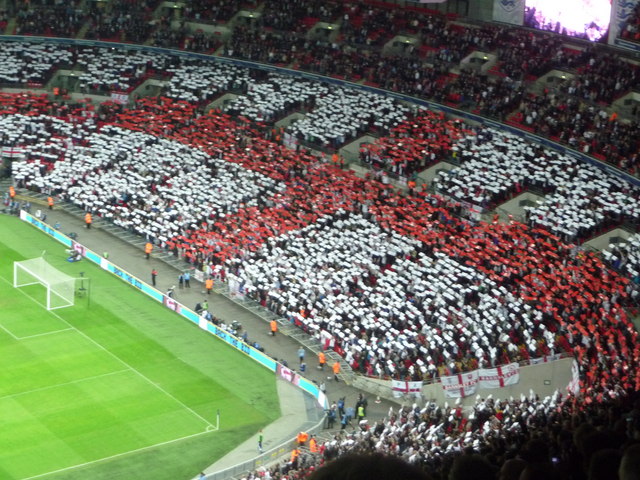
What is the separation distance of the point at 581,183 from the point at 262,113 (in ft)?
89.7

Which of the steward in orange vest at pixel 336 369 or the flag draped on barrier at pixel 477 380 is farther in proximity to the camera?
the steward in orange vest at pixel 336 369

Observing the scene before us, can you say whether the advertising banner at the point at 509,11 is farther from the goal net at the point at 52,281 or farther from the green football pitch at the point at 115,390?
the goal net at the point at 52,281

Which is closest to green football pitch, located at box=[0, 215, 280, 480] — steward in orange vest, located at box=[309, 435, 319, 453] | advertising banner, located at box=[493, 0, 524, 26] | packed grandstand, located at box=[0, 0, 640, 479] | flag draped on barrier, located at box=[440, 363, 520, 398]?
steward in orange vest, located at box=[309, 435, 319, 453]

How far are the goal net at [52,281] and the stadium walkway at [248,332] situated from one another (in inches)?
196

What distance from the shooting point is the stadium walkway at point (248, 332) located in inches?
1783

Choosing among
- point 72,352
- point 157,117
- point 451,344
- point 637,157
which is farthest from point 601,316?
point 157,117

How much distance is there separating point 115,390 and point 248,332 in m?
8.69

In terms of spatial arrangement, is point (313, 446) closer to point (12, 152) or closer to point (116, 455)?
point (116, 455)

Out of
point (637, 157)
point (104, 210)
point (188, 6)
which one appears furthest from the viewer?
point (188, 6)

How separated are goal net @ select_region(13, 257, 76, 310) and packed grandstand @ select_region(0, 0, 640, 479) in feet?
26.5

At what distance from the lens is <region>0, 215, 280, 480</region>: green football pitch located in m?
42.9

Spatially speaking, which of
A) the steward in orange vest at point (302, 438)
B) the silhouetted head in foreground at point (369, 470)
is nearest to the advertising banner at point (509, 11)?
the steward in orange vest at point (302, 438)

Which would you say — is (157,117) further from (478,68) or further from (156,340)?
(156,340)

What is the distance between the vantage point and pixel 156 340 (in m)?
54.5
